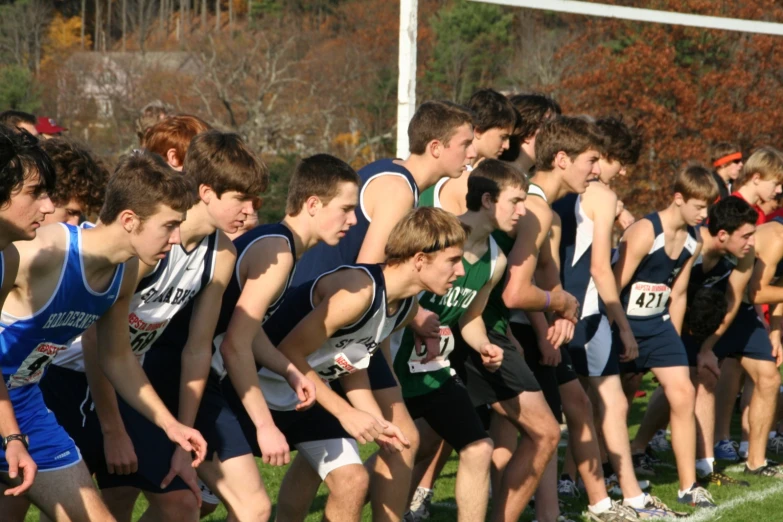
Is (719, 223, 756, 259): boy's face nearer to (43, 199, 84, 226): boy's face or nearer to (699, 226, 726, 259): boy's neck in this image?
(699, 226, 726, 259): boy's neck

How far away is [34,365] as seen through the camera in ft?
11.7

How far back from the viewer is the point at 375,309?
429cm

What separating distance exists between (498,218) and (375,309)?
981mm

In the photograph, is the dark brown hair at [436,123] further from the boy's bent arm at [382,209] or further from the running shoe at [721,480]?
the running shoe at [721,480]

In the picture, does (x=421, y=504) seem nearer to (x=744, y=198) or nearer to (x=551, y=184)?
(x=551, y=184)

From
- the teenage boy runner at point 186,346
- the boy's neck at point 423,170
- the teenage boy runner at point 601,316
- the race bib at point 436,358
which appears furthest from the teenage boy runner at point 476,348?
the teenage boy runner at point 186,346

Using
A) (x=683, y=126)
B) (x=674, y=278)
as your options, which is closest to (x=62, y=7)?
(x=683, y=126)

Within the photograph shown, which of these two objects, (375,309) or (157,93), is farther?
(157,93)

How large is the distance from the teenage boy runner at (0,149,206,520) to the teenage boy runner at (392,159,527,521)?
1.63m

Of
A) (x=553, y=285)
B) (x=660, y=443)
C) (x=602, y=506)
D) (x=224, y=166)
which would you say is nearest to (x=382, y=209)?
(x=224, y=166)

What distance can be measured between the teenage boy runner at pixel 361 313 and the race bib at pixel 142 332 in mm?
534

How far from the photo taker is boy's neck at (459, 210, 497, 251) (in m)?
5.02

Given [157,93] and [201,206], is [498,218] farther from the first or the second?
[157,93]

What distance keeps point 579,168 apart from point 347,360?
2019 millimetres
